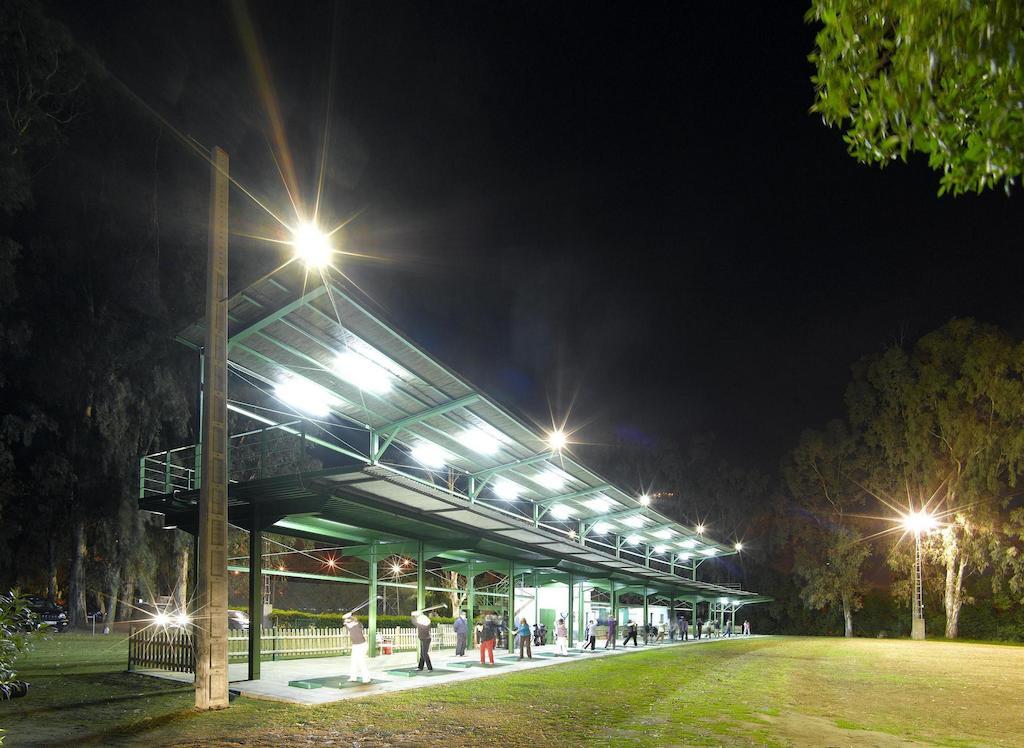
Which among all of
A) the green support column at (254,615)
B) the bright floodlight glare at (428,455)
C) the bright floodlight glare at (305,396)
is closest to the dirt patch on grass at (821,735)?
the green support column at (254,615)

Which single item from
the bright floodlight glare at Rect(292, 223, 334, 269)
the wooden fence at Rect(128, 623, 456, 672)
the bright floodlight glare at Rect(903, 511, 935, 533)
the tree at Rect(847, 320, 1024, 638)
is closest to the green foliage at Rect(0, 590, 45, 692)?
the bright floodlight glare at Rect(292, 223, 334, 269)

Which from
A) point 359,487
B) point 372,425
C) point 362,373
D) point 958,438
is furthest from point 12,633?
point 958,438

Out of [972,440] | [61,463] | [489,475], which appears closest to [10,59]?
[61,463]

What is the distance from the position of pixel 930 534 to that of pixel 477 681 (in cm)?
4093

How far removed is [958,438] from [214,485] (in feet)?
156

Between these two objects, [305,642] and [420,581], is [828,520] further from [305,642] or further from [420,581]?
[305,642]

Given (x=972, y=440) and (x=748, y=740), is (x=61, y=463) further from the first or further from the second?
(x=972, y=440)

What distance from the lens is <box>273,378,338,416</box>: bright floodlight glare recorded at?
16328mm

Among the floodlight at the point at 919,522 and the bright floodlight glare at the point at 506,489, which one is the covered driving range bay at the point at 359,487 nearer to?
the bright floodlight glare at the point at 506,489

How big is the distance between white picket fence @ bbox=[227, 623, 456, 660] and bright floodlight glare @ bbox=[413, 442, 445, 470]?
4.48 meters

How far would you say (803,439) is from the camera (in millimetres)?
57875

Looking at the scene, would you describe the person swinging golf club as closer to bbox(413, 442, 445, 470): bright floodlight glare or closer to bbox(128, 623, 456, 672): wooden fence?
bbox(128, 623, 456, 672): wooden fence

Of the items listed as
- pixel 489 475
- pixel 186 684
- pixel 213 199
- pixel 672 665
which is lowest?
pixel 672 665

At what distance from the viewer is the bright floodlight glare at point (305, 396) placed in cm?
1633
